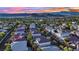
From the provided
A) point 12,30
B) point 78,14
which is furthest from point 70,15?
point 12,30

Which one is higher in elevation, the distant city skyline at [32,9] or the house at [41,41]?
the distant city skyline at [32,9]

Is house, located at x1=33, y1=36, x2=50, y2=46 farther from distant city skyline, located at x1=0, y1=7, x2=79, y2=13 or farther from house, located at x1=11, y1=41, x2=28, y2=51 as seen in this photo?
distant city skyline, located at x1=0, y1=7, x2=79, y2=13

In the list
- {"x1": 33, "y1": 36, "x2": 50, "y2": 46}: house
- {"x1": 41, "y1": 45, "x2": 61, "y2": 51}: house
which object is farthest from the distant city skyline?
{"x1": 41, "y1": 45, "x2": 61, "y2": 51}: house

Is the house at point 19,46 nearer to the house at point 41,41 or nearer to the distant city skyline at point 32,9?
the house at point 41,41

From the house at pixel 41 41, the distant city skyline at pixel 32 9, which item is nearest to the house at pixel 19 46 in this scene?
the house at pixel 41 41

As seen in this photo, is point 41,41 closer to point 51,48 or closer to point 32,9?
point 51,48

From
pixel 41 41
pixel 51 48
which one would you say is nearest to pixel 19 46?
pixel 41 41

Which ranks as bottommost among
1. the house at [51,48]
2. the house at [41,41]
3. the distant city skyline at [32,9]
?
the house at [51,48]

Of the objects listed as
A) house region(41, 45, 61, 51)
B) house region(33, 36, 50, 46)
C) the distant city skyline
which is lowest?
house region(41, 45, 61, 51)

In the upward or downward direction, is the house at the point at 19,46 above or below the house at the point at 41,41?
below

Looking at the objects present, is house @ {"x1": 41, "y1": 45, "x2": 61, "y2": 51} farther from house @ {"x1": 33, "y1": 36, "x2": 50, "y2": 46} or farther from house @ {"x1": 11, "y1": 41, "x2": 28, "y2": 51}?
house @ {"x1": 11, "y1": 41, "x2": 28, "y2": 51}

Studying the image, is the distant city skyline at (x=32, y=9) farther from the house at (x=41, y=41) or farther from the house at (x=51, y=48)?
the house at (x=51, y=48)

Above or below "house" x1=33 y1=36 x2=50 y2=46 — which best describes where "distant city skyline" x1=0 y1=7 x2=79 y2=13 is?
above
